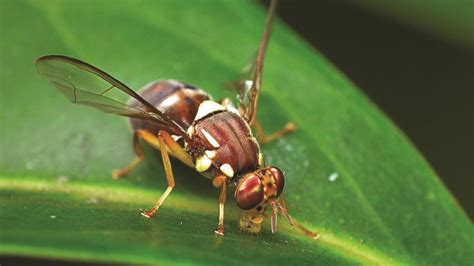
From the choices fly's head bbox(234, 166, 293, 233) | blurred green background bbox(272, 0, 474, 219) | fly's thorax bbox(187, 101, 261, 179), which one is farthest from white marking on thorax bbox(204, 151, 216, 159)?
blurred green background bbox(272, 0, 474, 219)

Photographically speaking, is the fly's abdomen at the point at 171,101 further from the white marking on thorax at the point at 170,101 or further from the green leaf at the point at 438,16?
the green leaf at the point at 438,16

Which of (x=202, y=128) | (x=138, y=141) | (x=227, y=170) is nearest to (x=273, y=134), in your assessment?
(x=202, y=128)

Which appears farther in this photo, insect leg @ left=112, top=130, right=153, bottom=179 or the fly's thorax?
insect leg @ left=112, top=130, right=153, bottom=179

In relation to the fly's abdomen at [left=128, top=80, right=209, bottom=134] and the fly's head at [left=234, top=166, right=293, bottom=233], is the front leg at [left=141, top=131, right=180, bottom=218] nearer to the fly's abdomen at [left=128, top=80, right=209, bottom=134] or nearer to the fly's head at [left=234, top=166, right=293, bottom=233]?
the fly's abdomen at [left=128, top=80, right=209, bottom=134]

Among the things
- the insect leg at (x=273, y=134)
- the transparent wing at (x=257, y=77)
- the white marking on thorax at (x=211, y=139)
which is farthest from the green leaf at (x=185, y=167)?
the white marking on thorax at (x=211, y=139)

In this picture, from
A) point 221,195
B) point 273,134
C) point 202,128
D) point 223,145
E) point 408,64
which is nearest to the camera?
point 221,195

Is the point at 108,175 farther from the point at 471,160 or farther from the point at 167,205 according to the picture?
the point at 471,160

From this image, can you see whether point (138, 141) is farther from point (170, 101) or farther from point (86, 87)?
point (86, 87)
